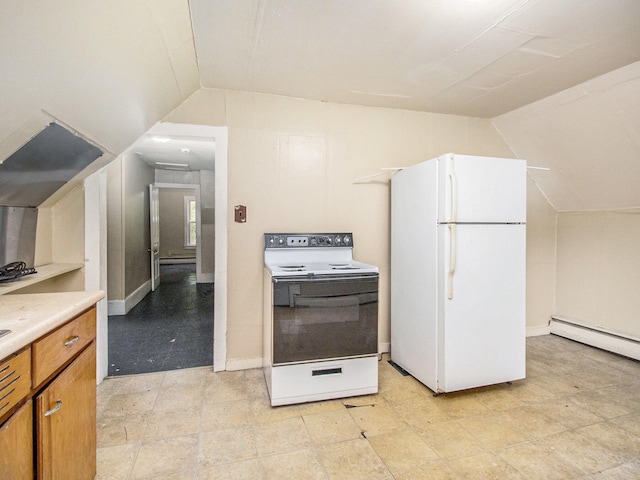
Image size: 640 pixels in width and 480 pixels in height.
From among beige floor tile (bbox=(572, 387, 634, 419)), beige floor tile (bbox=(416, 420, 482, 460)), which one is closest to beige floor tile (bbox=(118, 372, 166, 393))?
beige floor tile (bbox=(416, 420, 482, 460))

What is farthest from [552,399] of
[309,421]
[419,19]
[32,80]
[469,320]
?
[32,80]

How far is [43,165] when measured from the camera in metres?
1.76

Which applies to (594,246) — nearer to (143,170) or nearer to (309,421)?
(309,421)

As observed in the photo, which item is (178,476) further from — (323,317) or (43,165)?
(43,165)

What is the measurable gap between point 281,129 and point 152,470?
7.84ft

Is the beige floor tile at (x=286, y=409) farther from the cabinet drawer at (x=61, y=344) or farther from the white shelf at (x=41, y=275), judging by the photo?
the white shelf at (x=41, y=275)

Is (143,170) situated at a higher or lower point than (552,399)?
higher

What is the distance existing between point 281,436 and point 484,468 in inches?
41.7

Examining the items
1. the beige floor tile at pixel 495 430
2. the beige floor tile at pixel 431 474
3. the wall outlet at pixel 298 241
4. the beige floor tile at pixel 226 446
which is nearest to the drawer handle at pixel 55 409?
the beige floor tile at pixel 226 446

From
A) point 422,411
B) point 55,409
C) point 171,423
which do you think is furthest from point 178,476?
point 422,411

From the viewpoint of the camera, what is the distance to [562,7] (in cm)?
165

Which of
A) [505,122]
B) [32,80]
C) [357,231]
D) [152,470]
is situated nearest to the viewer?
[32,80]

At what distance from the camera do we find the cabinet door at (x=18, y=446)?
915 mm

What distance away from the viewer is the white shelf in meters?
1.59
